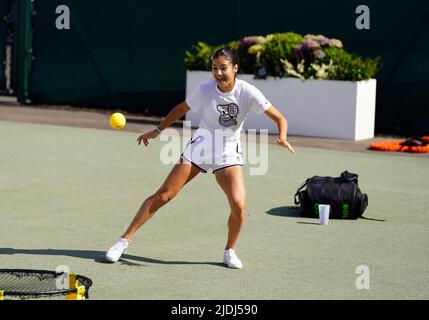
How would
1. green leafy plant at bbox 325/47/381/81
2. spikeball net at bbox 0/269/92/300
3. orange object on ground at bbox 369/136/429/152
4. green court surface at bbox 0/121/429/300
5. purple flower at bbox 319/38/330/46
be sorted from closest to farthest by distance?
spikeball net at bbox 0/269/92/300 < green court surface at bbox 0/121/429/300 < orange object on ground at bbox 369/136/429/152 < green leafy plant at bbox 325/47/381/81 < purple flower at bbox 319/38/330/46

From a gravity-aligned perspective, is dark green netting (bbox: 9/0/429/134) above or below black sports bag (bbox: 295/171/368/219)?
above

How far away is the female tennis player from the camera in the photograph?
8.50m

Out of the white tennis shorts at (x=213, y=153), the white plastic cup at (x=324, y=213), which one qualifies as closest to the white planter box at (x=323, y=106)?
the white plastic cup at (x=324, y=213)

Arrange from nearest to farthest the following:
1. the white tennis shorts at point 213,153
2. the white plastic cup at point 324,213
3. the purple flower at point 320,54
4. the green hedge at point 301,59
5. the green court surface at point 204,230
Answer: the green court surface at point 204,230, the white tennis shorts at point 213,153, the white plastic cup at point 324,213, the green hedge at point 301,59, the purple flower at point 320,54

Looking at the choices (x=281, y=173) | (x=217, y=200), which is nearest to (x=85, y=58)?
(x=281, y=173)

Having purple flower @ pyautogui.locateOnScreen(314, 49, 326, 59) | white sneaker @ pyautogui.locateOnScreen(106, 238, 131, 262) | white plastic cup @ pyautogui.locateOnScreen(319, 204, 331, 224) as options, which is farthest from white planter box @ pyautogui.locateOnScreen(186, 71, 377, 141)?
white sneaker @ pyautogui.locateOnScreen(106, 238, 131, 262)

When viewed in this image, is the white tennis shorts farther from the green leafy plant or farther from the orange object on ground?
the green leafy plant

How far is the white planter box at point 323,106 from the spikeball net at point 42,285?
426 inches

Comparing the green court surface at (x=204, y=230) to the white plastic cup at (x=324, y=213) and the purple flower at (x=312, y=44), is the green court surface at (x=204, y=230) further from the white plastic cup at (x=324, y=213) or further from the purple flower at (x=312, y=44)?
the purple flower at (x=312, y=44)

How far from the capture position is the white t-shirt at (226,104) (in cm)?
850

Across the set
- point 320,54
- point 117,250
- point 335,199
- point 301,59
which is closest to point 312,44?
point 320,54

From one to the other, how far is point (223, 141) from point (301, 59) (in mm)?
9639
